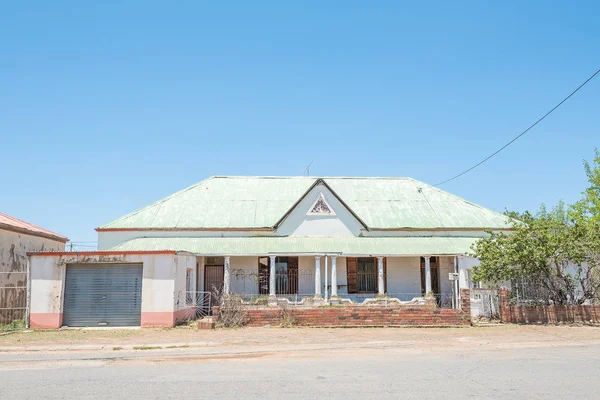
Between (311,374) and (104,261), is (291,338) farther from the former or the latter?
(104,261)

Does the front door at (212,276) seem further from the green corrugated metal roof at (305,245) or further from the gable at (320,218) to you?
the gable at (320,218)

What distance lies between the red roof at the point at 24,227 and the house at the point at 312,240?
2098mm

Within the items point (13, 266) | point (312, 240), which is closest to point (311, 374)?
point (13, 266)

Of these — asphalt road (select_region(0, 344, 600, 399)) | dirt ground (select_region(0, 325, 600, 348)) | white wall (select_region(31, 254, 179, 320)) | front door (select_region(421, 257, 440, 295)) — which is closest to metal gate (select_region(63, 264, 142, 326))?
white wall (select_region(31, 254, 179, 320))

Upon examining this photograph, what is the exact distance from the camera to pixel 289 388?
8102 millimetres

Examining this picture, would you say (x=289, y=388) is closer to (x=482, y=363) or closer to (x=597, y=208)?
(x=482, y=363)

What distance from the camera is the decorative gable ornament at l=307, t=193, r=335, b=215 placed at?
25.9 meters

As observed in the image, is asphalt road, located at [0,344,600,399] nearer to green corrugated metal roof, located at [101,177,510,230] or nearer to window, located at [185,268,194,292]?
window, located at [185,268,194,292]

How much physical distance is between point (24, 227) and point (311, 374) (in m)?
17.1

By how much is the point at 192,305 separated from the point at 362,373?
13.4 meters

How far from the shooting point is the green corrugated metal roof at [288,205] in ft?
85.6

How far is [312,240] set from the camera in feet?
82.5

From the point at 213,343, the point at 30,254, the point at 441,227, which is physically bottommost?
the point at 213,343

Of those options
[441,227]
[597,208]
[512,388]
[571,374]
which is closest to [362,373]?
[512,388]
